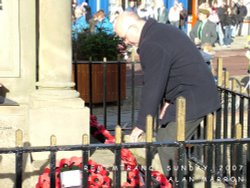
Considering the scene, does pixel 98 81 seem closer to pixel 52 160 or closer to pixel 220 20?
pixel 52 160

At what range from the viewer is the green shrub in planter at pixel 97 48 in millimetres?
11695

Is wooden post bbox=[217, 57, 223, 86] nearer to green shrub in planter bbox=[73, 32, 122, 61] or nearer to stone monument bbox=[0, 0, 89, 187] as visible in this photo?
stone monument bbox=[0, 0, 89, 187]

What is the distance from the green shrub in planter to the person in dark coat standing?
21.8 feet

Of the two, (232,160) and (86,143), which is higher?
(86,143)

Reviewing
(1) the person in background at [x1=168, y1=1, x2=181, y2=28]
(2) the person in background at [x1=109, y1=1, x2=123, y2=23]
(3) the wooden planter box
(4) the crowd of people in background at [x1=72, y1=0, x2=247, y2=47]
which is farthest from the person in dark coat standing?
(1) the person in background at [x1=168, y1=1, x2=181, y2=28]

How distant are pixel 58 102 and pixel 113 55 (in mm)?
6624

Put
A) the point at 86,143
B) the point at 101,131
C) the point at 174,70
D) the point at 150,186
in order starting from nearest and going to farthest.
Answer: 1. the point at 86,143
2. the point at 150,186
3. the point at 174,70
4. the point at 101,131

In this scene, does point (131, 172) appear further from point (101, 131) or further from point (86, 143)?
point (101, 131)

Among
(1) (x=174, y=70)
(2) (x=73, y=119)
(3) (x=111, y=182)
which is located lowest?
(3) (x=111, y=182)

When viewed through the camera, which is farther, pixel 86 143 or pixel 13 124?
pixel 13 124

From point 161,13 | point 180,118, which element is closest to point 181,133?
point 180,118

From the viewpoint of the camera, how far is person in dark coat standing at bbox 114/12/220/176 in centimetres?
461

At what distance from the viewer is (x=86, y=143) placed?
11.3 feet

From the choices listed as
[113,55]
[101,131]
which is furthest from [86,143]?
[113,55]
